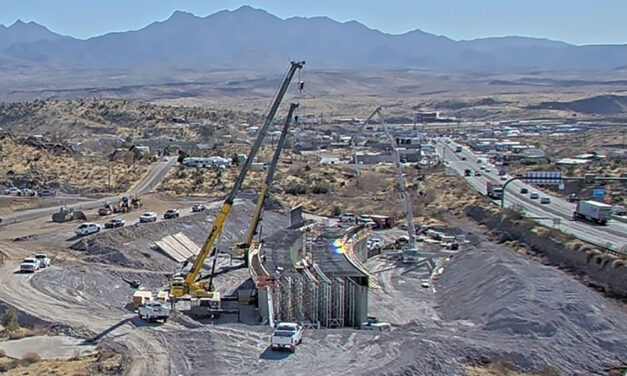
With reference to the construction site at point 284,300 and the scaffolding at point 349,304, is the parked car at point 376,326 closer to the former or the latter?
the construction site at point 284,300

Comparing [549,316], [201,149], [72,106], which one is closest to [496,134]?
[201,149]

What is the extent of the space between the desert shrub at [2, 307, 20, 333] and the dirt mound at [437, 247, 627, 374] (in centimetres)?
1817

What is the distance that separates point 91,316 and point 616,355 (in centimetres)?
2127

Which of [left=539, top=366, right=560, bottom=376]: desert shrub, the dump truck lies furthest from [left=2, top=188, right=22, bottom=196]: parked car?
[left=539, top=366, right=560, bottom=376]: desert shrub

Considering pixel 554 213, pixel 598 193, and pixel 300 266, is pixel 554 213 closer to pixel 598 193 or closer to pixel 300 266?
pixel 598 193

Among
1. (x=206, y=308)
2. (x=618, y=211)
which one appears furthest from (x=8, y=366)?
(x=618, y=211)

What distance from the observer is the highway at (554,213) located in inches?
2145

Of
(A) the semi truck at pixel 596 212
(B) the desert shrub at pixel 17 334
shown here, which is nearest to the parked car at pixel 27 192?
(B) the desert shrub at pixel 17 334

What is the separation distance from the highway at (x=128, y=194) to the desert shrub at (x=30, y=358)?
102ft

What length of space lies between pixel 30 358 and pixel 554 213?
158 feet

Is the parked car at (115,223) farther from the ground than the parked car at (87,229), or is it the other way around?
the parked car at (87,229)

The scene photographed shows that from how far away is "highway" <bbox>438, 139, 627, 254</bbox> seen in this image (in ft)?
179

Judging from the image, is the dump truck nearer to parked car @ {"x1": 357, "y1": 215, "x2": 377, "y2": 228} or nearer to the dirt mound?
the dirt mound

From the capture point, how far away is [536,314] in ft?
118
